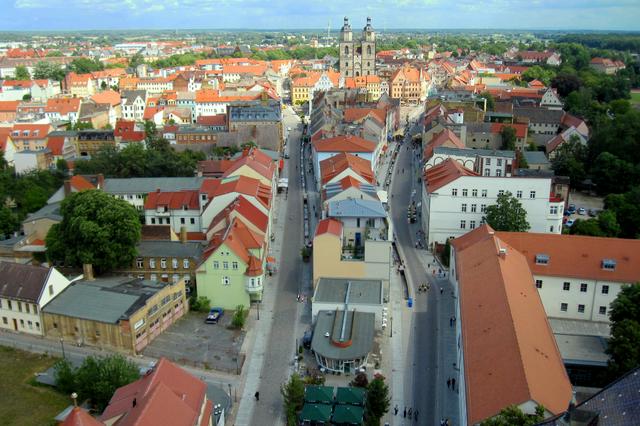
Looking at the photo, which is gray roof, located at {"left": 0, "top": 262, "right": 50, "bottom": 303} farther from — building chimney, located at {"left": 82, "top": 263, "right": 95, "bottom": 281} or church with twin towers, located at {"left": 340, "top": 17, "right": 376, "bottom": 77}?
church with twin towers, located at {"left": 340, "top": 17, "right": 376, "bottom": 77}

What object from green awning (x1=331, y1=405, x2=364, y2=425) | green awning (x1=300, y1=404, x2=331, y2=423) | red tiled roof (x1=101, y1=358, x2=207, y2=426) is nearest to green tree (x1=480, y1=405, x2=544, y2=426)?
green awning (x1=331, y1=405, x2=364, y2=425)

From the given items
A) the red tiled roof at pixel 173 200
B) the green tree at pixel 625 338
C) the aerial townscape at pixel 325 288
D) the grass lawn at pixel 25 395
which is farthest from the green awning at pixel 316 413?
the red tiled roof at pixel 173 200

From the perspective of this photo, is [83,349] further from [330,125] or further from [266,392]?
[330,125]

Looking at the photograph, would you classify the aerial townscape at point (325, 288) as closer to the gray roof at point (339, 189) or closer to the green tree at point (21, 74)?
the gray roof at point (339, 189)

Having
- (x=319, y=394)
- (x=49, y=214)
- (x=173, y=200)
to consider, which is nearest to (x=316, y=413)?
(x=319, y=394)

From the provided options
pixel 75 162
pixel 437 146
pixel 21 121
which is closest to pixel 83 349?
pixel 75 162

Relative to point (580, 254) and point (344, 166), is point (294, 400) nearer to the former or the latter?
point (580, 254)
